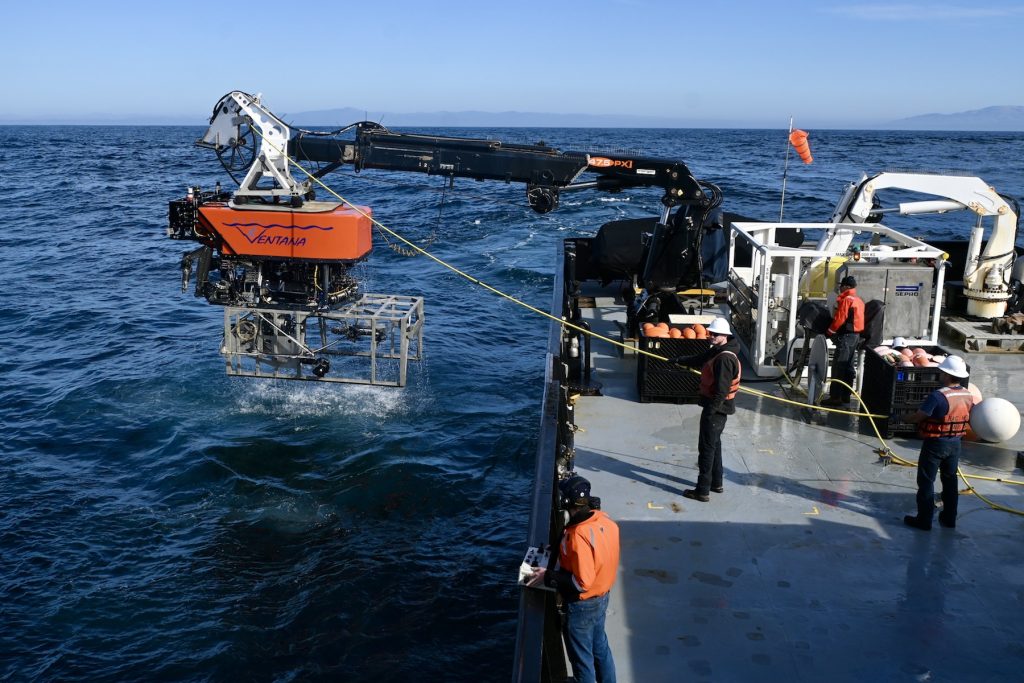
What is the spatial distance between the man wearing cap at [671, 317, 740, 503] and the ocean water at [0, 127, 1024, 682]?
318cm

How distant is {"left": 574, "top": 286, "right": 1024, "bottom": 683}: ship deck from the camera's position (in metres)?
6.36

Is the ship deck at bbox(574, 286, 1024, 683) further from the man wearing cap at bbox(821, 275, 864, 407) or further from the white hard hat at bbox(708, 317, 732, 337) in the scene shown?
the white hard hat at bbox(708, 317, 732, 337)

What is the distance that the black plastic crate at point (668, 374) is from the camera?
37.2 ft

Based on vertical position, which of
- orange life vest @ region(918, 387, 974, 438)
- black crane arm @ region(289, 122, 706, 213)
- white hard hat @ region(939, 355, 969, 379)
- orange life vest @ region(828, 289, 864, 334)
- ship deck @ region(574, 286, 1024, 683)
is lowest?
ship deck @ region(574, 286, 1024, 683)

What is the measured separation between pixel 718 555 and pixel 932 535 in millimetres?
2175

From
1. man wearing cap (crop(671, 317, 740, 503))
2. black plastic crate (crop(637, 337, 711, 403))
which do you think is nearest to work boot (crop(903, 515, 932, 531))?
man wearing cap (crop(671, 317, 740, 503))

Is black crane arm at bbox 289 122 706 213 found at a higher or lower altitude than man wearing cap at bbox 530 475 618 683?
higher

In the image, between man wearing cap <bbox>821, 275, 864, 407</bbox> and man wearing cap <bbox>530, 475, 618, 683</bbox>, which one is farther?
man wearing cap <bbox>821, 275, 864, 407</bbox>

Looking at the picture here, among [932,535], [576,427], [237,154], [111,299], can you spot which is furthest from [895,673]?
[111,299]

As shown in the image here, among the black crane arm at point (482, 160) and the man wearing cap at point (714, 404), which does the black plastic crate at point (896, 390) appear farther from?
the black crane arm at point (482, 160)

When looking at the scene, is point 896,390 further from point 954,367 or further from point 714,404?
point 714,404

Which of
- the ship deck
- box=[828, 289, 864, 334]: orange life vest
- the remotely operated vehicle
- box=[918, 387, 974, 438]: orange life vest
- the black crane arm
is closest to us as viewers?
the ship deck

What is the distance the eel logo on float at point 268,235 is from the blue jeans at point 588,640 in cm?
832

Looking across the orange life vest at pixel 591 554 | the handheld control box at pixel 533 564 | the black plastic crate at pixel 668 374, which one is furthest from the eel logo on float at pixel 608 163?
the orange life vest at pixel 591 554
